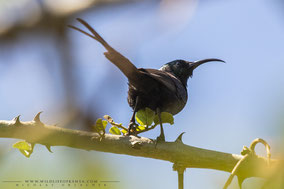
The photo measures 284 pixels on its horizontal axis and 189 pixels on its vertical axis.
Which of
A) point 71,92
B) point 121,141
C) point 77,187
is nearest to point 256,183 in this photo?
point 71,92

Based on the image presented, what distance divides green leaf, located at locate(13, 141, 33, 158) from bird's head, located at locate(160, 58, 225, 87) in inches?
123

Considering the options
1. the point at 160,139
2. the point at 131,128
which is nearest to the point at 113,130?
the point at 131,128

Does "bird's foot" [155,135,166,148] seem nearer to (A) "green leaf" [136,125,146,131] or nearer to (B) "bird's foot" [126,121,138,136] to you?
(B) "bird's foot" [126,121,138,136]

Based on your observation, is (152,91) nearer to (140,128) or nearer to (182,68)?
(140,128)

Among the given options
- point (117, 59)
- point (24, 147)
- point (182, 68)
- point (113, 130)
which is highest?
point (182, 68)

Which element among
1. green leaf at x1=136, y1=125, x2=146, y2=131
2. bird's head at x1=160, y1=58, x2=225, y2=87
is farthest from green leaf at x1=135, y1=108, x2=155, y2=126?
bird's head at x1=160, y1=58, x2=225, y2=87

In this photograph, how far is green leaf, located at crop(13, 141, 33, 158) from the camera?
231cm

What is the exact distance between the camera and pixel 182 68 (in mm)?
5246

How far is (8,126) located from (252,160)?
57.9 inches

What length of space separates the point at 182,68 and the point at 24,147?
10.8 ft

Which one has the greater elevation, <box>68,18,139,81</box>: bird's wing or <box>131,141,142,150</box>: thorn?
<box>68,18,139,81</box>: bird's wing

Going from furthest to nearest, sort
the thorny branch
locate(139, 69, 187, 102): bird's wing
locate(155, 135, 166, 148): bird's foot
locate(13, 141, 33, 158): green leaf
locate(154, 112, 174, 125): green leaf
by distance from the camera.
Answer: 1. locate(139, 69, 187, 102): bird's wing
2. locate(154, 112, 174, 125): green leaf
3. locate(155, 135, 166, 148): bird's foot
4. locate(13, 141, 33, 158): green leaf
5. the thorny branch

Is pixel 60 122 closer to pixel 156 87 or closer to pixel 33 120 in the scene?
pixel 33 120

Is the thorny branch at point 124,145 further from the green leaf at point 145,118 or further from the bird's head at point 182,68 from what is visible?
the bird's head at point 182,68
